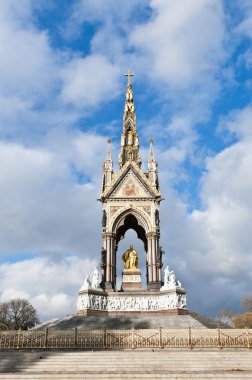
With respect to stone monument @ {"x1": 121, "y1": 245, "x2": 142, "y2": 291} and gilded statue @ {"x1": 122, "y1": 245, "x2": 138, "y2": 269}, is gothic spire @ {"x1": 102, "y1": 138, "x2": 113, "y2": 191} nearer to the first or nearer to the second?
gilded statue @ {"x1": 122, "y1": 245, "x2": 138, "y2": 269}

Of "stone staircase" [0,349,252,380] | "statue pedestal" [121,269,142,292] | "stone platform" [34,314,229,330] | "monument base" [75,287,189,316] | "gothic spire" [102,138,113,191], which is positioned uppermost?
"gothic spire" [102,138,113,191]

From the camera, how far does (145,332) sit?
1852cm

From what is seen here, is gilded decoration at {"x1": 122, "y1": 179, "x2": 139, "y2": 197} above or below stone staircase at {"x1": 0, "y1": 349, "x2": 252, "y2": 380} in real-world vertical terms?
above

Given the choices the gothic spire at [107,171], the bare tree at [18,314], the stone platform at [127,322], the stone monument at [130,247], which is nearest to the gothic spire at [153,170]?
the stone monument at [130,247]

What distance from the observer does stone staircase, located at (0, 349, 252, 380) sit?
13.3 m

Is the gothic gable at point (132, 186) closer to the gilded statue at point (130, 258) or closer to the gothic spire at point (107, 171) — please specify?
the gothic spire at point (107, 171)

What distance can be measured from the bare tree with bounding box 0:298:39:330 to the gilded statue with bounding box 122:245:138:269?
2466 cm

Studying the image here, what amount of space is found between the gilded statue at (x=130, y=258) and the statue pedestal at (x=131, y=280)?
422mm

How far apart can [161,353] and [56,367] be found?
4157 millimetres

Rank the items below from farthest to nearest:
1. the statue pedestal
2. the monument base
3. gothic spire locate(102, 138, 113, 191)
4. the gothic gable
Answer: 1. gothic spire locate(102, 138, 113, 191)
2. the gothic gable
3. the statue pedestal
4. the monument base

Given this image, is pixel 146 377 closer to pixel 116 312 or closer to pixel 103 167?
pixel 116 312

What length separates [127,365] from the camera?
14.9 meters

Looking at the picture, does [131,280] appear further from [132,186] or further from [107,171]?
[107,171]

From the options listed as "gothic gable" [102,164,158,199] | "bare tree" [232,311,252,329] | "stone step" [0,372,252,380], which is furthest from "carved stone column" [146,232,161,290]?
"bare tree" [232,311,252,329]
